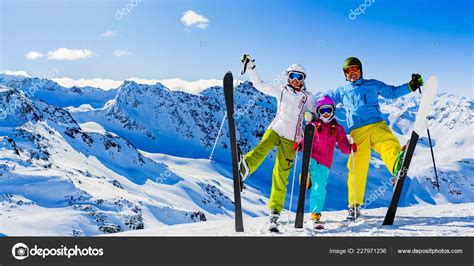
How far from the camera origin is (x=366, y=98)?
17.6 feet

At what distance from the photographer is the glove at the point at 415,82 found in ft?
16.4

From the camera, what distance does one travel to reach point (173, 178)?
101m

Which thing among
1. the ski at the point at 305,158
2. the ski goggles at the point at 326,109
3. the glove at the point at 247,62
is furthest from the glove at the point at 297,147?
the glove at the point at 247,62

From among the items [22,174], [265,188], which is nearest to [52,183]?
[22,174]

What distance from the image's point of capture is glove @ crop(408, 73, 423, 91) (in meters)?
5.00

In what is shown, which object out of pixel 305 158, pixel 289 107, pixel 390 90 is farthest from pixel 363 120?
pixel 305 158

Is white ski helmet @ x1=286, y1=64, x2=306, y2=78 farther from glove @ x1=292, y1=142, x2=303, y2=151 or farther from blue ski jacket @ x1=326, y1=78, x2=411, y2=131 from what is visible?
glove @ x1=292, y1=142, x2=303, y2=151

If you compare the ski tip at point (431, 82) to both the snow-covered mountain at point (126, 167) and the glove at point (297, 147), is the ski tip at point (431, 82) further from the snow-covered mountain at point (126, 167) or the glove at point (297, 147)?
the glove at point (297, 147)

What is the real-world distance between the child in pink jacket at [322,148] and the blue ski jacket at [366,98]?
1.32ft

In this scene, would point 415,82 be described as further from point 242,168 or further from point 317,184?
point 242,168

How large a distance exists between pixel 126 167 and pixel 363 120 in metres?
110
